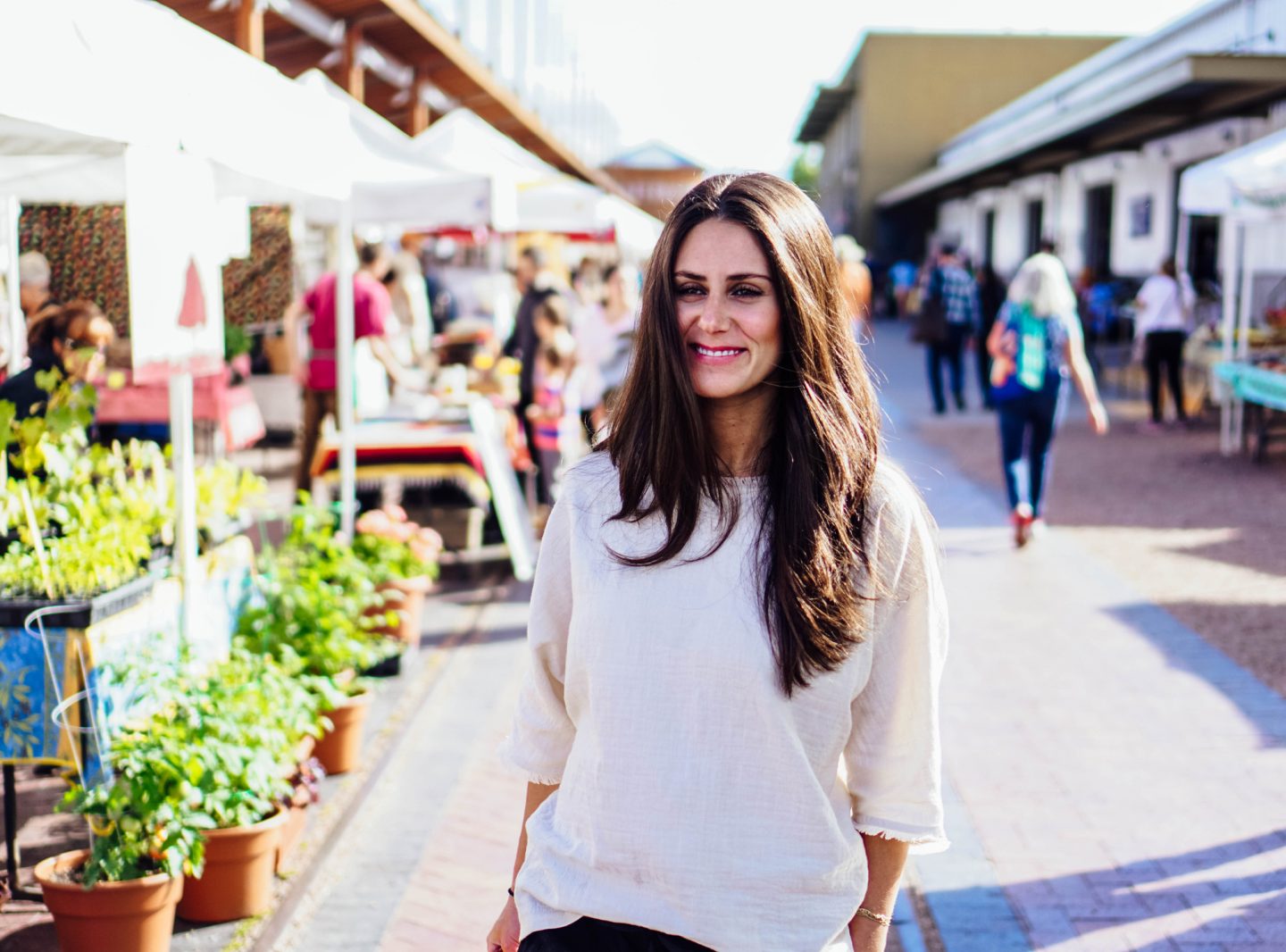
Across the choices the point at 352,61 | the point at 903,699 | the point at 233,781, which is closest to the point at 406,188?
the point at 233,781

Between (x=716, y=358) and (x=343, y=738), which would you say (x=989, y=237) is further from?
(x=716, y=358)

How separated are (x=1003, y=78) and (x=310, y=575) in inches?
1943

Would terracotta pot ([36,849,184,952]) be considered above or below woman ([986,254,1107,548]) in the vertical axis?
below

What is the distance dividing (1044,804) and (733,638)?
11.1 ft

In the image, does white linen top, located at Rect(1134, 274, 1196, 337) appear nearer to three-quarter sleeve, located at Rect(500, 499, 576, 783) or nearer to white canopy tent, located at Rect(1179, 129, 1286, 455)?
white canopy tent, located at Rect(1179, 129, 1286, 455)

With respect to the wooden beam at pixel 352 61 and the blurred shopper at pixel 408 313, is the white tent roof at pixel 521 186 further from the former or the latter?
the blurred shopper at pixel 408 313

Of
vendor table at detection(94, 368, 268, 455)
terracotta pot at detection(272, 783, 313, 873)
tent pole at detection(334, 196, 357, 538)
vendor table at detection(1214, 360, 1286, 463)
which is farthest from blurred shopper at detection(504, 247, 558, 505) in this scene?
vendor table at detection(1214, 360, 1286, 463)

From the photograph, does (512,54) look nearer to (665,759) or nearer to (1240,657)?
(1240,657)

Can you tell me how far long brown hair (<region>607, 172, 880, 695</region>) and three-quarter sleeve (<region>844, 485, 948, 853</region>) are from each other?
1.9 inches

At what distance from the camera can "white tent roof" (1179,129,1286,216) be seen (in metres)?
10.8

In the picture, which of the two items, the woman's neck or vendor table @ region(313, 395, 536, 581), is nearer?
the woman's neck

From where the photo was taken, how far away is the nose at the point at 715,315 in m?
1.86

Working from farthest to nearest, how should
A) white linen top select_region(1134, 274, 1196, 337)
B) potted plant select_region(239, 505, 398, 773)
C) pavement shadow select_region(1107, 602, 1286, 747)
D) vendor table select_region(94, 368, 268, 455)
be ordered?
white linen top select_region(1134, 274, 1196, 337) < vendor table select_region(94, 368, 268, 455) < pavement shadow select_region(1107, 602, 1286, 747) < potted plant select_region(239, 505, 398, 773)

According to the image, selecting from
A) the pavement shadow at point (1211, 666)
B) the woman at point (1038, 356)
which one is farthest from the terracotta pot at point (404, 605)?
the woman at point (1038, 356)
